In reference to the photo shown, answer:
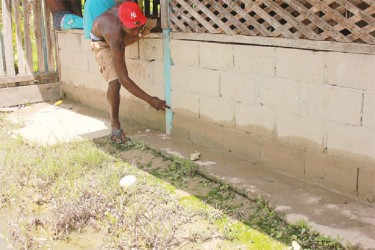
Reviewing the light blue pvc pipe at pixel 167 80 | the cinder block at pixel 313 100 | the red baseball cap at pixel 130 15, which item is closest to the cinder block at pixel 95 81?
the light blue pvc pipe at pixel 167 80

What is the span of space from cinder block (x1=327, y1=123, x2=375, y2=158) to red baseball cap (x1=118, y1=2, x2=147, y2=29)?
2.47 metres

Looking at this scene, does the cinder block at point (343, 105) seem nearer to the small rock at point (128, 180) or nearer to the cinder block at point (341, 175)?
the cinder block at point (341, 175)

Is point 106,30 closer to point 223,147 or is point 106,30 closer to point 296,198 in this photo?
point 223,147

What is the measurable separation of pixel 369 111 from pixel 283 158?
1.02m

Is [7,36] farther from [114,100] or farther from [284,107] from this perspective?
[284,107]

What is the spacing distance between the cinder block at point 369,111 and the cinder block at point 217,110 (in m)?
1.49

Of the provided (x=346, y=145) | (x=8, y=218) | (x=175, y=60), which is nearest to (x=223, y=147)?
(x=175, y=60)

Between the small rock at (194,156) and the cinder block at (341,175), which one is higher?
the cinder block at (341,175)

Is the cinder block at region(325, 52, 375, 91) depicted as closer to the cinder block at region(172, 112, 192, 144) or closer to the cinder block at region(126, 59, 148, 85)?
the cinder block at region(172, 112, 192, 144)

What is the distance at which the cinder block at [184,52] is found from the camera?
4.95 m

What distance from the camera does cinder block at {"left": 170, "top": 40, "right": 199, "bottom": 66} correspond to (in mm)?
4949

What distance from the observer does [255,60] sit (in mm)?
4273

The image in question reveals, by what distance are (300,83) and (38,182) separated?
2.54 metres

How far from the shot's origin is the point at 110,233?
327cm
